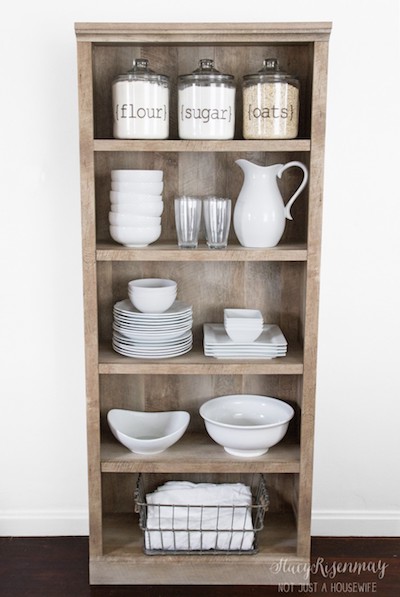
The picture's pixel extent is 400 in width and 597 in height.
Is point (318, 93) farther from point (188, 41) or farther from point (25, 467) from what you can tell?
point (25, 467)

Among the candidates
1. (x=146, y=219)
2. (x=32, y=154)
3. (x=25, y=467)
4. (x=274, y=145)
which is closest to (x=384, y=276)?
(x=274, y=145)

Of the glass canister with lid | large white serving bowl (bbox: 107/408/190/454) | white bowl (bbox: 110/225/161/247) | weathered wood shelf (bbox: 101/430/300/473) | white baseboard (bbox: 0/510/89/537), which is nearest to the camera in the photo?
the glass canister with lid

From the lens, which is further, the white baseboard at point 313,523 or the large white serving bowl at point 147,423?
the white baseboard at point 313,523

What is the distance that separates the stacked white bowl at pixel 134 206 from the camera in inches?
89.0

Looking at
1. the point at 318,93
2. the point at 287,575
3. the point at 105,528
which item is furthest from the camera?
the point at 105,528

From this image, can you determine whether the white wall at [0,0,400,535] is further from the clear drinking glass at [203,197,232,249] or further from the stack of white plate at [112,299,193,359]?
the clear drinking glass at [203,197,232,249]

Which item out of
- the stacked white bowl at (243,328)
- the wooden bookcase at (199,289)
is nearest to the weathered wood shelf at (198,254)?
the wooden bookcase at (199,289)

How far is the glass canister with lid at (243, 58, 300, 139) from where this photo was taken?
85.2 inches

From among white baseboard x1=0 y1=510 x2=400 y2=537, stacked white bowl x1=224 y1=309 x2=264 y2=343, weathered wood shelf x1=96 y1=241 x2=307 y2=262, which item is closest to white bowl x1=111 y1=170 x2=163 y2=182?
weathered wood shelf x1=96 y1=241 x2=307 y2=262

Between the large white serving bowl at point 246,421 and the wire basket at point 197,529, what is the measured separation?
0.20 metres

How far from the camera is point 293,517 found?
2672mm

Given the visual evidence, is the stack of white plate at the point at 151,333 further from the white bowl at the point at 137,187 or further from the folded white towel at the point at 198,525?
the folded white towel at the point at 198,525

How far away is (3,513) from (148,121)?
1.50 metres

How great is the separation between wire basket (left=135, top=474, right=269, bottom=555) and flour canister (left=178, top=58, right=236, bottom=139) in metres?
1.16
